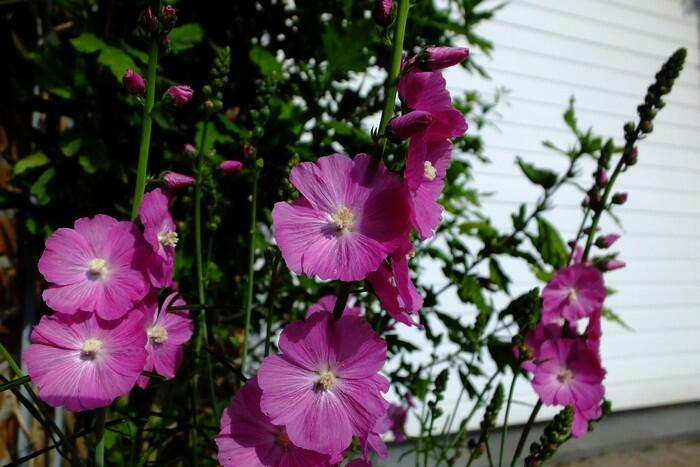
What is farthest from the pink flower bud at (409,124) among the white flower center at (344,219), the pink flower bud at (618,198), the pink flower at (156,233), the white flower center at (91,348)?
the pink flower bud at (618,198)

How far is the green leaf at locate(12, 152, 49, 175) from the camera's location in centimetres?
149

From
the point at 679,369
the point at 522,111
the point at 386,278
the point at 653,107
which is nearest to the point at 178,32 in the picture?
the point at 386,278

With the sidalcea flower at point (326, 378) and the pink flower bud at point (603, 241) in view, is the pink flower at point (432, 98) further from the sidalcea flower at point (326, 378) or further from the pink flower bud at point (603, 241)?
the pink flower bud at point (603, 241)

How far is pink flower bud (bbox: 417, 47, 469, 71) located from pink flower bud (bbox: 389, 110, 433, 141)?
0.32ft

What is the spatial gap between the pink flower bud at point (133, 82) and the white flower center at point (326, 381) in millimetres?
459

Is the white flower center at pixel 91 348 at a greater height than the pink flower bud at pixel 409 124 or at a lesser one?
lesser

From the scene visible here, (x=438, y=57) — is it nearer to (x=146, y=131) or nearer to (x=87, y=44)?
(x=146, y=131)

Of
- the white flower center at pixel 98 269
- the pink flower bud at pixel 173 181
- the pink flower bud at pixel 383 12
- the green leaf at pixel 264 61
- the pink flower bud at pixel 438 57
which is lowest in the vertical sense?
the white flower center at pixel 98 269

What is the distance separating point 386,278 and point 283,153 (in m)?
0.93

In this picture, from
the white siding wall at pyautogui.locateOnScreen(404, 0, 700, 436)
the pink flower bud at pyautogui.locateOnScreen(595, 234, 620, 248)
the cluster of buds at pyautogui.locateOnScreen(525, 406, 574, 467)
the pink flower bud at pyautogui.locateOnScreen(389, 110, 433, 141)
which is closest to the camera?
the pink flower bud at pyautogui.locateOnScreen(389, 110, 433, 141)

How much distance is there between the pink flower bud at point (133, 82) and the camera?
77 cm

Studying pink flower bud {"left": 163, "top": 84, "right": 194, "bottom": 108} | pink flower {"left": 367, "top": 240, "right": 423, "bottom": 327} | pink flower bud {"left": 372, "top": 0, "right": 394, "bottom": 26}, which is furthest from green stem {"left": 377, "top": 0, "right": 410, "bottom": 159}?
pink flower bud {"left": 163, "top": 84, "right": 194, "bottom": 108}

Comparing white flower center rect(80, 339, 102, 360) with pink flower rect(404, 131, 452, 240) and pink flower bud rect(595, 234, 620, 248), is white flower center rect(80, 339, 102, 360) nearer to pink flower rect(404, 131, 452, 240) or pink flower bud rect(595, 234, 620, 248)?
pink flower rect(404, 131, 452, 240)

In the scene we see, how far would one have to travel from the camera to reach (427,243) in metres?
2.13
